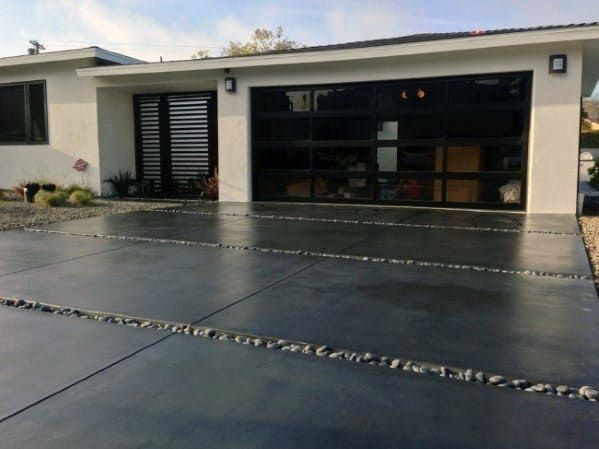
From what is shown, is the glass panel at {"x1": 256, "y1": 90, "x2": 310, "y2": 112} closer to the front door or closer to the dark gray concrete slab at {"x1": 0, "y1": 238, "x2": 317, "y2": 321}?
the front door

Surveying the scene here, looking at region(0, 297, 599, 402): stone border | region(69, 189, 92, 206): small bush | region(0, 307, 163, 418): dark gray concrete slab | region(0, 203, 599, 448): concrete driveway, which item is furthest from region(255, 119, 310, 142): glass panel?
region(0, 307, 163, 418): dark gray concrete slab

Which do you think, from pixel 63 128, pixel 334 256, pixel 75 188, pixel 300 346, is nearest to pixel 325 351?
pixel 300 346

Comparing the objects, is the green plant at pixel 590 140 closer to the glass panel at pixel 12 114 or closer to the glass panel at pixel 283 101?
the glass panel at pixel 283 101

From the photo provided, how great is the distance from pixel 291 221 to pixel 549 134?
16.1ft

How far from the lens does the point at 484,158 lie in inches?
406

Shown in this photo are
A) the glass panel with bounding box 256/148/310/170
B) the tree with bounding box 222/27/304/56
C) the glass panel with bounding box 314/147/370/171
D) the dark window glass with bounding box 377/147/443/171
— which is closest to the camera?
the dark window glass with bounding box 377/147/443/171

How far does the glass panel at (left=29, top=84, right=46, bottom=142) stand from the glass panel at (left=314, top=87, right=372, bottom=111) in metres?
7.41

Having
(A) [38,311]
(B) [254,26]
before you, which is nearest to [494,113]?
(A) [38,311]

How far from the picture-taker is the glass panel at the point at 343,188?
11.3 metres

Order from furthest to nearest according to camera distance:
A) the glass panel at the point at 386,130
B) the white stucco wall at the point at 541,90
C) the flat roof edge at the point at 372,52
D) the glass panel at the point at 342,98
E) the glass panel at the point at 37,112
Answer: the glass panel at the point at 37,112 → the glass panel at the point at 342,98 → the glass panel at the point at 386,130 → the white stucco wall at the point at 541,90 → the flat roof edge at the point at 372,52

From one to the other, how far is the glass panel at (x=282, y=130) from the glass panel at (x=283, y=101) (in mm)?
252

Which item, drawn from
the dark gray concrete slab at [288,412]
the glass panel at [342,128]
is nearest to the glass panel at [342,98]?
the glass panel at [342,128]

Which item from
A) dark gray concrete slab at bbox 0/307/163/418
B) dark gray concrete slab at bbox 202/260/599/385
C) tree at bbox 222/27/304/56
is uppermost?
tree at bbox 222/27/304/56

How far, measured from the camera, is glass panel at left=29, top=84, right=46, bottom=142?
1398cm
